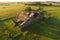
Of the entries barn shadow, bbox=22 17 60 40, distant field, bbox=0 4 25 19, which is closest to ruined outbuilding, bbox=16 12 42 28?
barn shadow, bbox=22 17 60 40

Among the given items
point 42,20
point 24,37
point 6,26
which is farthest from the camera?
point 42,20

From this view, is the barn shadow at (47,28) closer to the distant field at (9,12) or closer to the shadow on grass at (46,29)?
the shadow on grass at (46,29)

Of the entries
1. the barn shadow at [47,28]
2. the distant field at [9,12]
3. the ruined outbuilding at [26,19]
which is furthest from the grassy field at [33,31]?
the distant field at [9,12]

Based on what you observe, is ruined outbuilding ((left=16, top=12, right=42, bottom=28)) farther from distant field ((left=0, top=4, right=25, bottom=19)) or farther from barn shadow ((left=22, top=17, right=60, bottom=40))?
distant field ((left=0, top=4, right=25, bottom=19))

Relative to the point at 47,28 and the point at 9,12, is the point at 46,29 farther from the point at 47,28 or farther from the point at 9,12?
the point at 9,12

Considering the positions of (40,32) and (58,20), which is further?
(58,20)

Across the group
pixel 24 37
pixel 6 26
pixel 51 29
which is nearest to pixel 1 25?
pixel 6 26

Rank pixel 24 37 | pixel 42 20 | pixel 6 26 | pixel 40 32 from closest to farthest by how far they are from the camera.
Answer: pixel 24 37
pixel 40 32
pixel 6 26
pixel 42 20

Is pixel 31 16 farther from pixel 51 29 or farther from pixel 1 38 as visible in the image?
pixel 1 38
